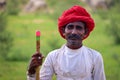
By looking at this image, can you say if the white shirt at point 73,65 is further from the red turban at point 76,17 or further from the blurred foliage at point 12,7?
the blurred foliage at point 12,7

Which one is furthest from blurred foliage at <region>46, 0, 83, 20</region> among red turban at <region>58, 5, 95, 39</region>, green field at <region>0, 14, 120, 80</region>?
red turban at <region>58, 5, 95, 39</region>

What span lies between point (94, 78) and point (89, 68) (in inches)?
4.7

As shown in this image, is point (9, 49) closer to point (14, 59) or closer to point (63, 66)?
point (14, 59)

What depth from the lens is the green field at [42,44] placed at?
991 centimetres

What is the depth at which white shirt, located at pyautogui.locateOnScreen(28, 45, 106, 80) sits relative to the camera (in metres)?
3.73

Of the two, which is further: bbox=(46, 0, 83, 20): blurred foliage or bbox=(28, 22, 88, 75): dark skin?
bbox=(46, 0, 83, 20): blurred foliage

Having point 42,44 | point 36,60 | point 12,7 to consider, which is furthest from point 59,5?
point 36,60

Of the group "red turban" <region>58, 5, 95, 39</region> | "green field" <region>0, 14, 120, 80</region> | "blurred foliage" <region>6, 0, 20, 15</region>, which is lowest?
"green field" <region>0, 14, 120, 80</region>

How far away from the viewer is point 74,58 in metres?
3.76

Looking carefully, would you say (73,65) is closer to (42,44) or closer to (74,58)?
(74,58)

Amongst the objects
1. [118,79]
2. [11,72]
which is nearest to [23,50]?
[11,72]

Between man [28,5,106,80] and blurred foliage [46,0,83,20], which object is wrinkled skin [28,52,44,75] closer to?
man [28,5,106,80]

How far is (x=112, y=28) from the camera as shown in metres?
14.5

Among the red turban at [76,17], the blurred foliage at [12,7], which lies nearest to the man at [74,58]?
the red turban at [76,17]
